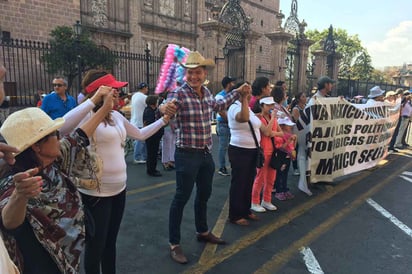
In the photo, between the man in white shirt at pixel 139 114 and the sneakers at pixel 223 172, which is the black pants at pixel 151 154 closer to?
the man in white shirt at pixel 139 114

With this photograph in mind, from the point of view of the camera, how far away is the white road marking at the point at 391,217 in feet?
14.0

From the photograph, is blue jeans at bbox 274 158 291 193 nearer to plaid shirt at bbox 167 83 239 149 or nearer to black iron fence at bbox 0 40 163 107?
plaid shirt at bbox 167 83 239 149

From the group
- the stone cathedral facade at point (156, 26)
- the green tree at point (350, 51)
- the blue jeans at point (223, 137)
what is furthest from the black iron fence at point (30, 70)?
the green tree at point (350, 51)

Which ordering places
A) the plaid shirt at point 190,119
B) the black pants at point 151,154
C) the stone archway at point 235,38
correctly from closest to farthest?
the plaid shirt at point 190,119 < the black pants at point 151,154 < the stone archway at point 235,38

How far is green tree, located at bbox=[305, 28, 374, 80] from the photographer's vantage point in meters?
52.8

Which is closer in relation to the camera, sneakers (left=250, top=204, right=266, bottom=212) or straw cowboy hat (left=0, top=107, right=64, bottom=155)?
straw cowboy hat (left=0, top=107, right=64, bottom=155)

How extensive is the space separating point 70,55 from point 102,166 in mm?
12558

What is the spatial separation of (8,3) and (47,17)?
1914 millimetres

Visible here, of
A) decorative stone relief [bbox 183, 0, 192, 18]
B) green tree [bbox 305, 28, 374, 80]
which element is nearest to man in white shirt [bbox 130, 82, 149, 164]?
decorative stone relief [bbox 183, 0, 192, 18]

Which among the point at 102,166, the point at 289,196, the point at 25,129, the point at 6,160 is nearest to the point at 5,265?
the point at 6,160

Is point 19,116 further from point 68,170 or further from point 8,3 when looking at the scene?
point 8,3

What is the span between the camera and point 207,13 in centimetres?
2858

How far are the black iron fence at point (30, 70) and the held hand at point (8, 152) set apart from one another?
1100cm

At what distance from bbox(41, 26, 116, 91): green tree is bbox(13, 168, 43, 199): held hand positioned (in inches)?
493
